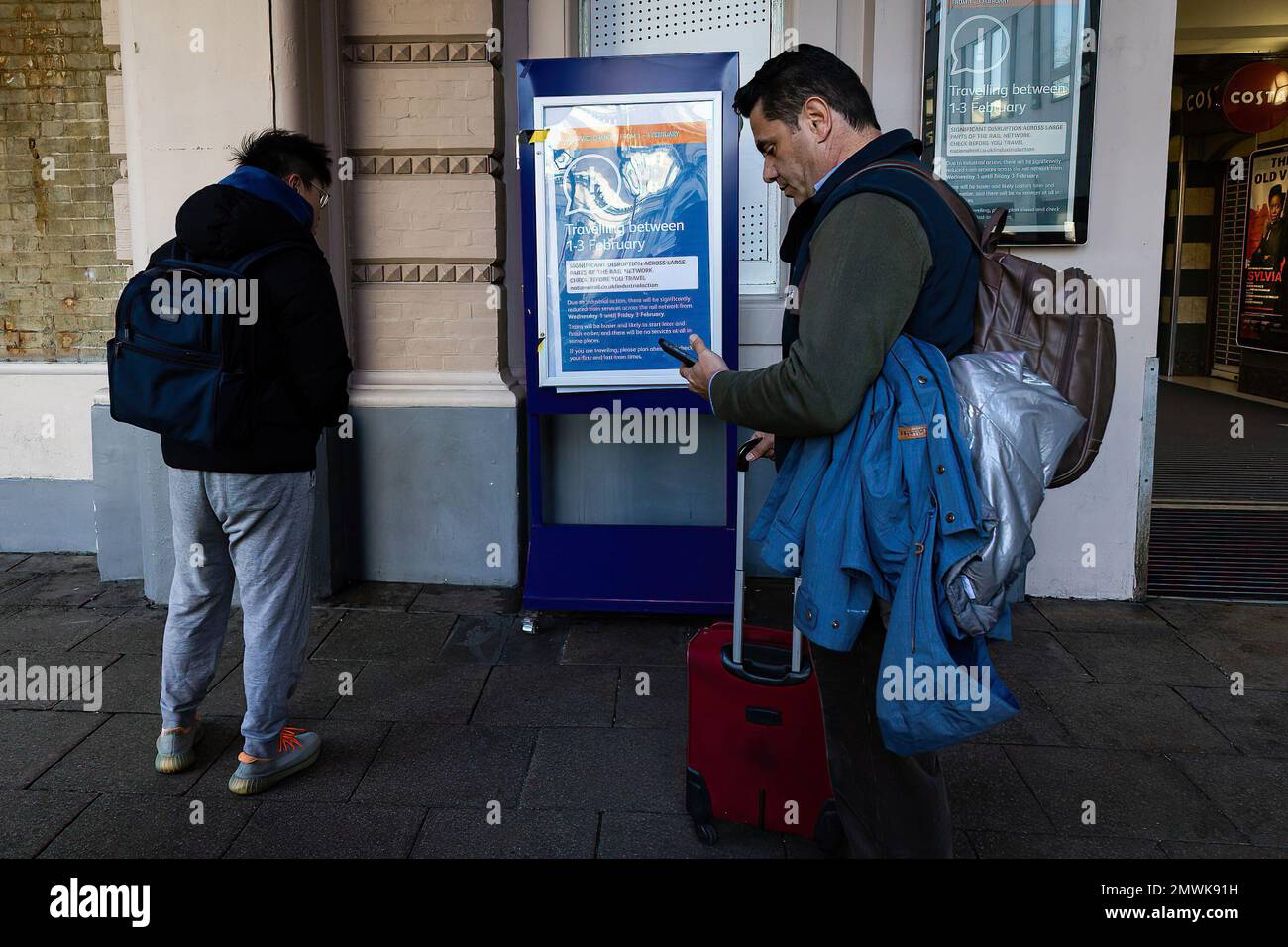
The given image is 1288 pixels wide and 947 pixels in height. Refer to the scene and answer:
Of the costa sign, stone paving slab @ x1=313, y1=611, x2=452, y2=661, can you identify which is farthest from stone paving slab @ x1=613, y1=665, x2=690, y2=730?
the costa sign

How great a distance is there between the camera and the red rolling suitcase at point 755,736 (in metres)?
2.69

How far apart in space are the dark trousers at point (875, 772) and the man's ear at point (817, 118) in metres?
1.03

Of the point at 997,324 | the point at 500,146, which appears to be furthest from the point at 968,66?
the point at 997,324

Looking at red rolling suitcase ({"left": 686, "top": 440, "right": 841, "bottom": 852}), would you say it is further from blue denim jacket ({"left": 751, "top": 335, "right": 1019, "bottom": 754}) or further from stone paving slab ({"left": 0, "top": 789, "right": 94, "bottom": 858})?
stone paving slab ({"left": 0, "top": 789, "right": 94, "bottom": 858})

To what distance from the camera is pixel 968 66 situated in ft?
15.3

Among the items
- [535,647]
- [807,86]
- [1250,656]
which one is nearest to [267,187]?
[807,86]

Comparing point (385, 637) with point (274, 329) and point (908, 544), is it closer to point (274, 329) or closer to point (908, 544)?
point (274, 329)

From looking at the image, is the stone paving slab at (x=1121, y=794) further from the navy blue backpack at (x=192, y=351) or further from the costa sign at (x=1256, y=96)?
the costa sign at (x=1256, y=96)

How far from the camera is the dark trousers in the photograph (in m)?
2.34

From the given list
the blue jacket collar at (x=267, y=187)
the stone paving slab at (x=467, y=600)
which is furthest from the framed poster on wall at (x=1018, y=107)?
the blue jacket collar at (x=267, y=187)
